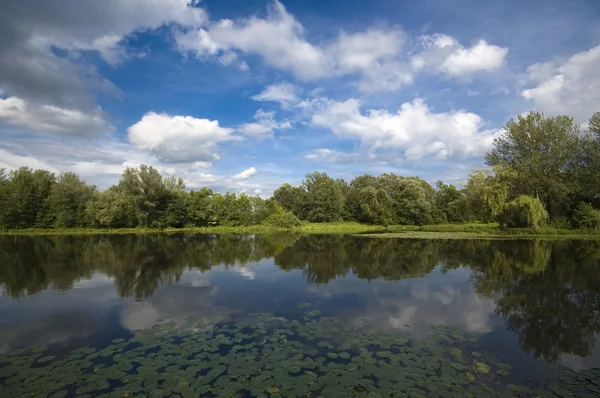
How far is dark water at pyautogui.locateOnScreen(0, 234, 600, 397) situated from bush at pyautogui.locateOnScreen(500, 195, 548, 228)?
758 inches

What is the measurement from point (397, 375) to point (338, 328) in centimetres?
310

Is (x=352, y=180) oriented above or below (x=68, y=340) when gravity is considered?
above

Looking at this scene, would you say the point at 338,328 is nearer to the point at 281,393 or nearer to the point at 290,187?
the point at 281,393

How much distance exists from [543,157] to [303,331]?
43221 millimetres

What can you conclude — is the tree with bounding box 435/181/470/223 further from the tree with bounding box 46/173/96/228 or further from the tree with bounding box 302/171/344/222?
the tree with bounding box 46/173/96/228

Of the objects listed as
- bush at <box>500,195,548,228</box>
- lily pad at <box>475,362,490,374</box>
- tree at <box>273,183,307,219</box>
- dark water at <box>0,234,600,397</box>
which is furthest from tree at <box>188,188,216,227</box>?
lily pad at <box>475,362,490,374</box>

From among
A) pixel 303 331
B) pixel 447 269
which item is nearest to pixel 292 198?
pixel 447 269

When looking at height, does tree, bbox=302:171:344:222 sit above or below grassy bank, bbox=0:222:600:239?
above

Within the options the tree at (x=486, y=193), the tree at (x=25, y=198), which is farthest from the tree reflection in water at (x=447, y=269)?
the tree at (x=25, y=198)

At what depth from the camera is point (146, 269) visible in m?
19.8

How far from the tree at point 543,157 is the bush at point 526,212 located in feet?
9.90

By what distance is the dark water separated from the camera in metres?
6.30

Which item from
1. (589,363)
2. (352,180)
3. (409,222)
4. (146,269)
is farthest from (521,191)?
(352,180)

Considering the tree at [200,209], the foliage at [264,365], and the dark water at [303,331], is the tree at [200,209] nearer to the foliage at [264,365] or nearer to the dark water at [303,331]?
the dark water at [303,331]
